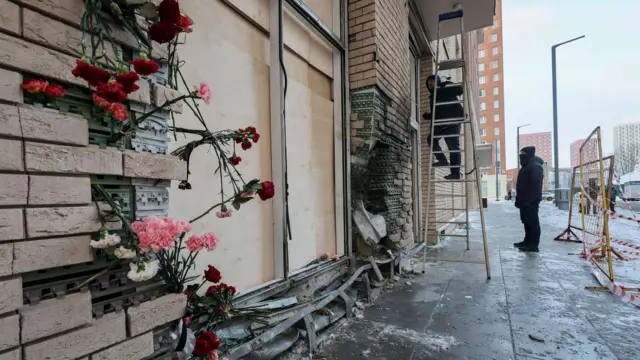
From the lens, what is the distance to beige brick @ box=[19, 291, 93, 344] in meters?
0.96

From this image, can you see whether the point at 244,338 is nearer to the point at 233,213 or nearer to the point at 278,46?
the point at 233,213

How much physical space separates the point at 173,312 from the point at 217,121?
46.1 inches

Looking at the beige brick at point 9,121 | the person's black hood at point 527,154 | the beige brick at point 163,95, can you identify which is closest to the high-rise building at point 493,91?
the person's black hood at point 527,154

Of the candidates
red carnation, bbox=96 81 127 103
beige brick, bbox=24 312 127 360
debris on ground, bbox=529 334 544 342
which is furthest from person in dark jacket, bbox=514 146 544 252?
red carnation, bbox=96 81 127 103

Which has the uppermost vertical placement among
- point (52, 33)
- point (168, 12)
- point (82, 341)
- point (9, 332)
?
point (168, 12)

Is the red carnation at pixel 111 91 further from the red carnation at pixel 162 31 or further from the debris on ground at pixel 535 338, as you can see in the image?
the debris on ground at pixel 535 338

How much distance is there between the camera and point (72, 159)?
3.53 feet

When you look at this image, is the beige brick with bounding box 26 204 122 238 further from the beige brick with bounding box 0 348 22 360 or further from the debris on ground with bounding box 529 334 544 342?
the debris on ground with bounding box 529 334 544 342

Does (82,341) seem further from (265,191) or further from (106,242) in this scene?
(265,191)

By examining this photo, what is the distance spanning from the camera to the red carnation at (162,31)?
1215 millimetres

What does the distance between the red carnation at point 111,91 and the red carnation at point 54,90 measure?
0.36 ft

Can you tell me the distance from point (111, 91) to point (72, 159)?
0.89 ft

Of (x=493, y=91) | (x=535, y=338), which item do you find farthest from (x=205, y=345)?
(x=493, y=91)

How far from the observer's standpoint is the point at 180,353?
141 cm
